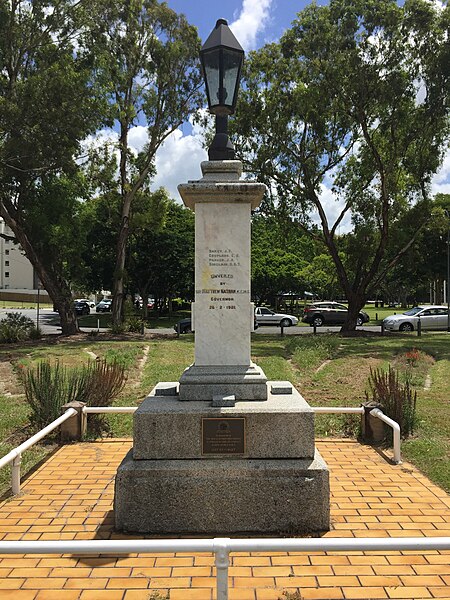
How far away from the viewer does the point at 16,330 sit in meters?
19.2

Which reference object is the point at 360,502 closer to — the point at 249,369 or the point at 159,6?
the point at 249,369

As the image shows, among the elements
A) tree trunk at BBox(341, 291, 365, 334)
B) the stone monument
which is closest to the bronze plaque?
the stone monument

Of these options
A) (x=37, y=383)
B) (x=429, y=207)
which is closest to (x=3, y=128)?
(x=37, y=383)

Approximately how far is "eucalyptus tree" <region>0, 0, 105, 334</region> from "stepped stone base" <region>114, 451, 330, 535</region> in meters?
14.6

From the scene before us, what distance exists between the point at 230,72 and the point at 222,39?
12.8 inches

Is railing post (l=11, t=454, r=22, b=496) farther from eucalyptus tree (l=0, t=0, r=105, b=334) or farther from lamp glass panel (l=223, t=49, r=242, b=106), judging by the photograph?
eucalyptus tree (l=0, t=0, r=105, b=334)

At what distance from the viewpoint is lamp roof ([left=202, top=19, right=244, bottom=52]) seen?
5227 millimetres

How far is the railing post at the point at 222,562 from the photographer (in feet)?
8.64

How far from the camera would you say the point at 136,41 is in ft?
72.5

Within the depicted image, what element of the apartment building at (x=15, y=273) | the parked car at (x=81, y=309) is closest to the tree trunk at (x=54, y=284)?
the parked car at (x=81, y=309)

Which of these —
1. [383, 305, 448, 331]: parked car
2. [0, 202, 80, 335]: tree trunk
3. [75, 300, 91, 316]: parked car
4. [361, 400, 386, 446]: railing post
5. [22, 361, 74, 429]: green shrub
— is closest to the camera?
[361, 400, 386, 446]: railing post

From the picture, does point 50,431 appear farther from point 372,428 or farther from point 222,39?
point 222,39

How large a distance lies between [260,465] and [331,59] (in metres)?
19.6

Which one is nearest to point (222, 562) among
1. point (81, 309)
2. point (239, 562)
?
point (239, 562)
